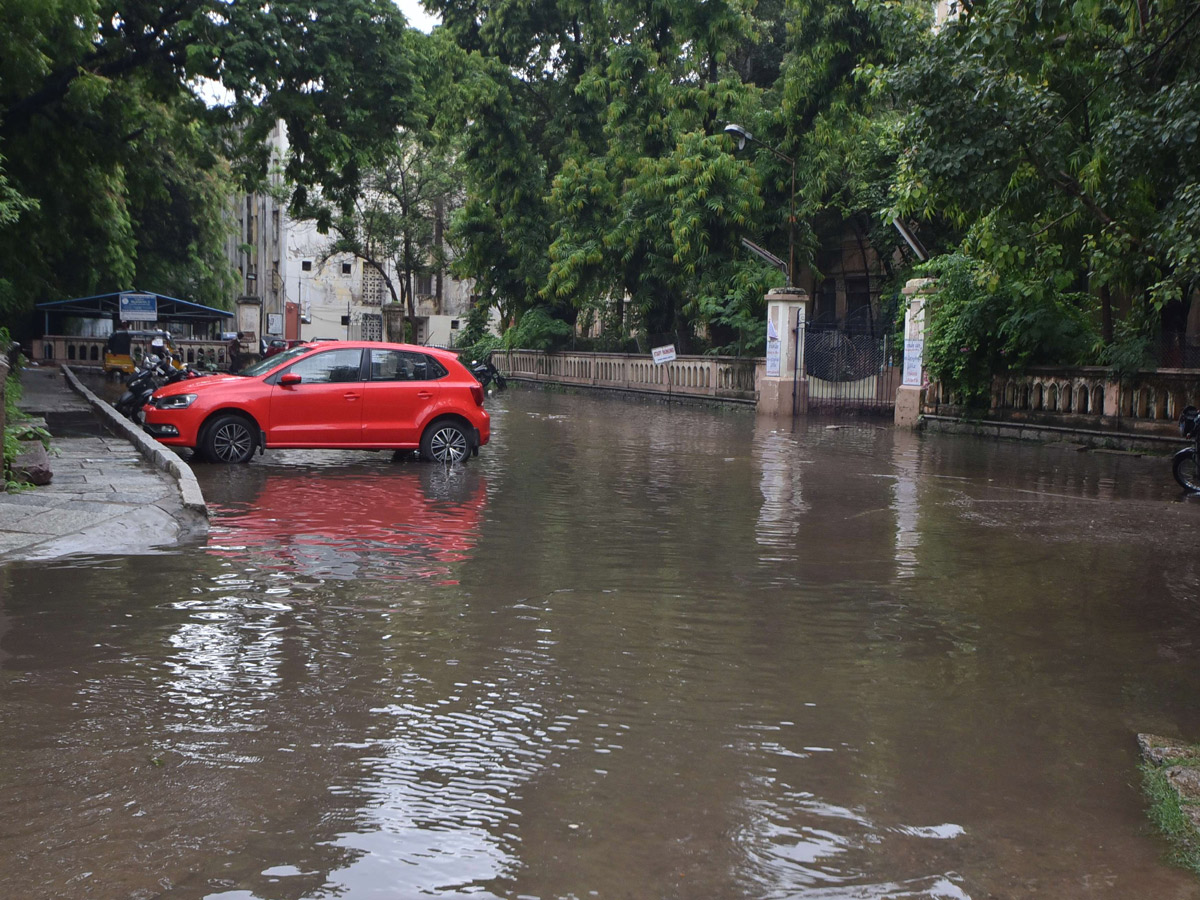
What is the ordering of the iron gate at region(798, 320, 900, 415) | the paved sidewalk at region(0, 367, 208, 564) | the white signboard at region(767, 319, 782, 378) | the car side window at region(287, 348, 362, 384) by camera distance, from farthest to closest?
the white signboard at region(767, 319, 782, 378)
the iron gate at region(798, 320, 900, 415)
the car side window at region(287, 348, 362, 384)
the paved sidewalk at region(0, 367, 208, 564)

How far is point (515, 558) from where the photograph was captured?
9.56 meters

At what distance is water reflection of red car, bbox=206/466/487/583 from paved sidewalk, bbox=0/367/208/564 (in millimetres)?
401

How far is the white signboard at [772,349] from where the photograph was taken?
33.3 meters

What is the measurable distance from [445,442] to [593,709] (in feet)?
36.6

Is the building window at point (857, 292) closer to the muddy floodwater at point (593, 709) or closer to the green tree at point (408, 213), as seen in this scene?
the green tree at point (408, 213)

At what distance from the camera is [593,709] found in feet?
18.5

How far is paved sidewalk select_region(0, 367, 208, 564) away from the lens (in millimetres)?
9508

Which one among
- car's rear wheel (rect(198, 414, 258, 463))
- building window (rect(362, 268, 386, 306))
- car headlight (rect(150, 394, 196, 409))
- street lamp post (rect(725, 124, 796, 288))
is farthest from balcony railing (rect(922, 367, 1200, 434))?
building window (rect(362, 268, 386, 306))

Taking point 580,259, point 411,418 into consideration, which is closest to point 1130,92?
point 411,418

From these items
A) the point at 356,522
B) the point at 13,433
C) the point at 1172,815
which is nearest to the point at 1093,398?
the point at 356,522

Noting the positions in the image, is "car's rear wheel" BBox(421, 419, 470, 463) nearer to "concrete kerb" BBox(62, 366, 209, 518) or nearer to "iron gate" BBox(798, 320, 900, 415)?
"concrete kerb" BBox(62, 366, 209, 518)

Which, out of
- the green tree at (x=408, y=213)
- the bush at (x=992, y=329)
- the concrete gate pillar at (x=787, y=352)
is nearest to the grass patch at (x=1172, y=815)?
the bush at (x=992, y=329)

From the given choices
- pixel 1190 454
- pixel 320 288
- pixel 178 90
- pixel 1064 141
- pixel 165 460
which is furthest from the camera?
pixel 320 288

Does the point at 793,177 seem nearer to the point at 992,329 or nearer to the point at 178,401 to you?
the point at 992,329
